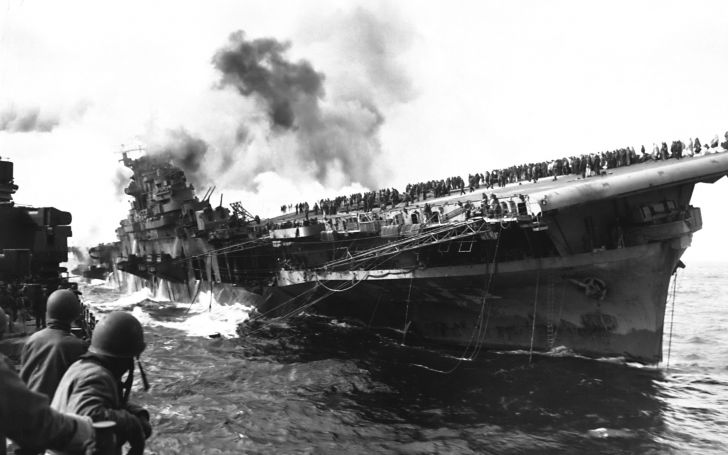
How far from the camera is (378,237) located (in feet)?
55.4

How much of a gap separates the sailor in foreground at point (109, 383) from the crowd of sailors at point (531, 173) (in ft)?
59.3

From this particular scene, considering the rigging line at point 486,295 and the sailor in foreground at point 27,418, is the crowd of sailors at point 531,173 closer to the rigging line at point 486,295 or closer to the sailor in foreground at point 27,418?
the rigging line at point 486,295

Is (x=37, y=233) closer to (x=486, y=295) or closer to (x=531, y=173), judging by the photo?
(x=486, y=295)

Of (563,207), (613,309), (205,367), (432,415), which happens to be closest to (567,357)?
(613,309)

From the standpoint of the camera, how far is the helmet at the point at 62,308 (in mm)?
3994

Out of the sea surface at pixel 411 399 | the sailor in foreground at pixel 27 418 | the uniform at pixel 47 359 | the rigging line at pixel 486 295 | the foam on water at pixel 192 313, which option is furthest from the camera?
the foam on water at pixel 192 313

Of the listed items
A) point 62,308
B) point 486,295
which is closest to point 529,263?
point 486,295

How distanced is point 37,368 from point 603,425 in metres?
10.1

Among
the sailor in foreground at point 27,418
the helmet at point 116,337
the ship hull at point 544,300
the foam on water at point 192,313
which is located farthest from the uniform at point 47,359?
the foam on water at point 192,313

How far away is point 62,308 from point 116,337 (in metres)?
1.55

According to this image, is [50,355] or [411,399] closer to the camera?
[50,355]

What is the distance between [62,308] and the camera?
13.2 feet

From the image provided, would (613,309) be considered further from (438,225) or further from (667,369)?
(438,225)

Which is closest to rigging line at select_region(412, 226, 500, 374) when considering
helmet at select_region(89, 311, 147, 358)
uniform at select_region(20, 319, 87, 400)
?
uniform at select_region(20, 319, 87, 400)
